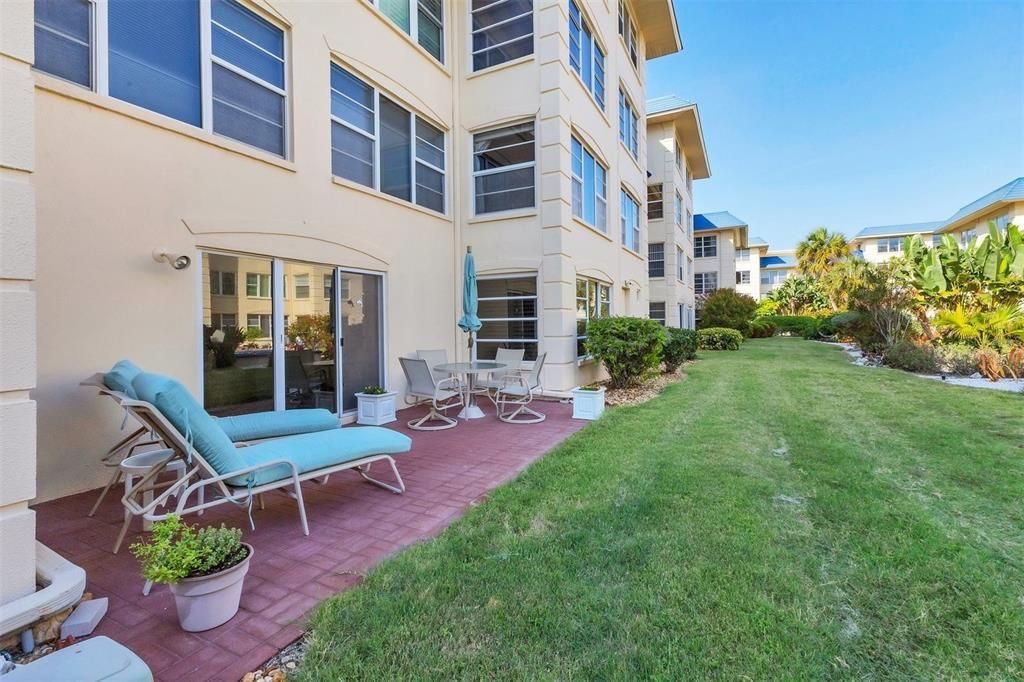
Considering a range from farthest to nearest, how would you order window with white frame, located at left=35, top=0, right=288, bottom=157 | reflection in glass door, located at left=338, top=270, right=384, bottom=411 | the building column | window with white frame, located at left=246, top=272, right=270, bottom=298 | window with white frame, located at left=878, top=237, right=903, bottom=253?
window with white frame, located at left=878, top=237, right=903, bottom=253 → reflection in glass door, located at left=338, top=270, right=384, bottom=411 → window with white frame, located at left=246, top=272, right=270, bottom=298 → window with white frame, located at left=35, top=0, right=288, bottom=157 → the building column

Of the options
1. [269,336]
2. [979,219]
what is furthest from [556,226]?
[979,219]

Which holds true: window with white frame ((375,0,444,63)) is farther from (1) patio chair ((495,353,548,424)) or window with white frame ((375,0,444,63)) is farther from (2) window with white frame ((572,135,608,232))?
(1) patio chair ((495,353,548,424))

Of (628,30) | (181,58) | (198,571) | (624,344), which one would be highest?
(628,30)

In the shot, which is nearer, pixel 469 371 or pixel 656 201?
pixel 469 371

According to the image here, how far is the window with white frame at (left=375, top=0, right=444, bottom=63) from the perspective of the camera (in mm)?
9223

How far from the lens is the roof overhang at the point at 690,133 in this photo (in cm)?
2141

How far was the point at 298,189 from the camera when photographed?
279 inches

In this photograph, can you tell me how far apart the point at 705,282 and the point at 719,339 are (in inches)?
472

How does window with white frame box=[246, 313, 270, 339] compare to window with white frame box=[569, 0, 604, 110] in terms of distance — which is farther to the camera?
window with white frame box=[569, 0, 604, 110]

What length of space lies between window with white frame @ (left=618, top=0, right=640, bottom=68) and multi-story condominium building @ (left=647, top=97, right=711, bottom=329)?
508 centimetres

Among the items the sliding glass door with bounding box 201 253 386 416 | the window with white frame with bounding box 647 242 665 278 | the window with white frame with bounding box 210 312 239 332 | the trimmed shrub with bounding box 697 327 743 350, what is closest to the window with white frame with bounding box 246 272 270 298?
the sliding glass door with bounding box 201 253 386 416

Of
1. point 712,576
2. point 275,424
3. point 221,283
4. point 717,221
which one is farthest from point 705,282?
point 712,576

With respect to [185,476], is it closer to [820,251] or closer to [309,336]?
[309,336]

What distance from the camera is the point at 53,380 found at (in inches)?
178
